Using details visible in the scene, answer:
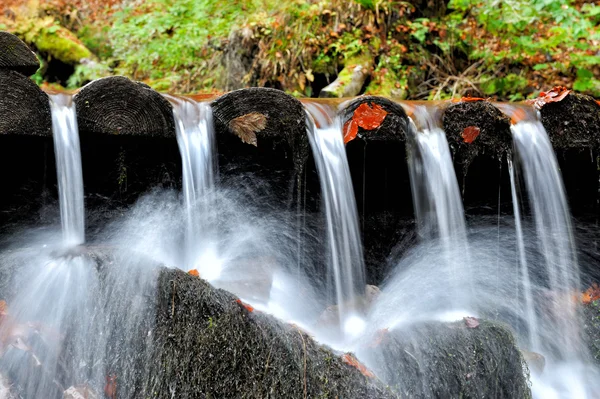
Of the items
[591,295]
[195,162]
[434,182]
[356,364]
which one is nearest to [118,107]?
[195,162]

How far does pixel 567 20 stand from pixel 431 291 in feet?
12.3

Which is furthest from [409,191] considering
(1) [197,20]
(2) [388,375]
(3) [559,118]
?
(1) [197,20]

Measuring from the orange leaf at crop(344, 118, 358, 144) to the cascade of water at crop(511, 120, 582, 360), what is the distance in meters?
1.14

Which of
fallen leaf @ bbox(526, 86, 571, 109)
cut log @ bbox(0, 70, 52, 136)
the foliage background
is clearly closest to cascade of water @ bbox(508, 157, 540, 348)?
fallen leaf @ bbox(526, 86, 571, 109)

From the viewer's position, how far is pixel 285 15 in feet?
22.6

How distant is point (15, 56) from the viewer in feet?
9.59

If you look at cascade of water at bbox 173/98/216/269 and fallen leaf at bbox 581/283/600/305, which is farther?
fallen leaf at bbox 581/283/600/305

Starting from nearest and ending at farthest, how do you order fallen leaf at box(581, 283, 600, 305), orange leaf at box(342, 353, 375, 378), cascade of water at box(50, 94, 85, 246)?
orange leaf at box(342, 353, 375, 378)
cascade of water at box(50, 94, 85, 246)
fallen leaf at box(581, 283, 600, 305)

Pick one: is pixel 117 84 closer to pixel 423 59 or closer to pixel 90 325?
pixel 90 325

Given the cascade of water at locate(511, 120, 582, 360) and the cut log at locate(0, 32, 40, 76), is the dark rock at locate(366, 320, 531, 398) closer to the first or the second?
the cascade of water at locate(511, 120, 582, 360)

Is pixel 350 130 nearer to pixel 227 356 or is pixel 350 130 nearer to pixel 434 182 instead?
pixel 434 182

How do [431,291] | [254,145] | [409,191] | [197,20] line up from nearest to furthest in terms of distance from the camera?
[254,145] < [431,291] < [409,191] < [197,20]

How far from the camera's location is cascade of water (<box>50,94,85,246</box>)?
3025 millimetres

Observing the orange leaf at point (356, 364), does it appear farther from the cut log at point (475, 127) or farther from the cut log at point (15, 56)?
the cut log at point (15, 56)
